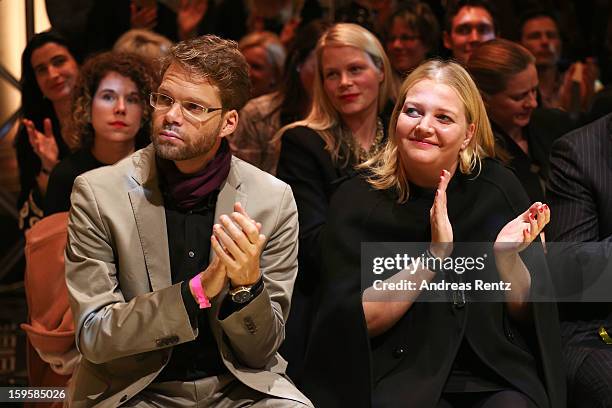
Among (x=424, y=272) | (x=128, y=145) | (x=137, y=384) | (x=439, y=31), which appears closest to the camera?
(x=137, y=384)

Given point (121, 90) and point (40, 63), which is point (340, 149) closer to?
point (121, 90)

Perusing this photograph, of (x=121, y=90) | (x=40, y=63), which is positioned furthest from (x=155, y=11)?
(x=121, y=90)

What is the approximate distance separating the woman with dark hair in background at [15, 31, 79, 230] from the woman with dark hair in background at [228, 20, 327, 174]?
0.67 metres

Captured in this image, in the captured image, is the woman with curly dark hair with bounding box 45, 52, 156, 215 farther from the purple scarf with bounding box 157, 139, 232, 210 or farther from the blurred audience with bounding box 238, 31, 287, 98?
the blurred audience with bounding box 238, 31, 287, 98

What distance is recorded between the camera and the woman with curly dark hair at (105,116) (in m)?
3.54

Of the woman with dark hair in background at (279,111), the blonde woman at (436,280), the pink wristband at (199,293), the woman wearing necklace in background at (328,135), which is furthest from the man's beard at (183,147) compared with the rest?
the woman with dark hair in background at (279,111)

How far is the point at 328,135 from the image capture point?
368cm

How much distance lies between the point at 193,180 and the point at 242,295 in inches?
14.7

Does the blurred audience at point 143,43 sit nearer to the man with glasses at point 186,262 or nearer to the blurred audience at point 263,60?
the blurred audience at point 263,60

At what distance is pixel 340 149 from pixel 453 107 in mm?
753

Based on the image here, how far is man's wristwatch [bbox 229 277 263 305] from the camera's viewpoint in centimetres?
258

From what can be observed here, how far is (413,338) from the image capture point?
292 cm

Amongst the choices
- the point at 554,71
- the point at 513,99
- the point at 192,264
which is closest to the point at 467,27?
the point at 554,71

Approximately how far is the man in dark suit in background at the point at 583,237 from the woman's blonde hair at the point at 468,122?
262 millimetres
